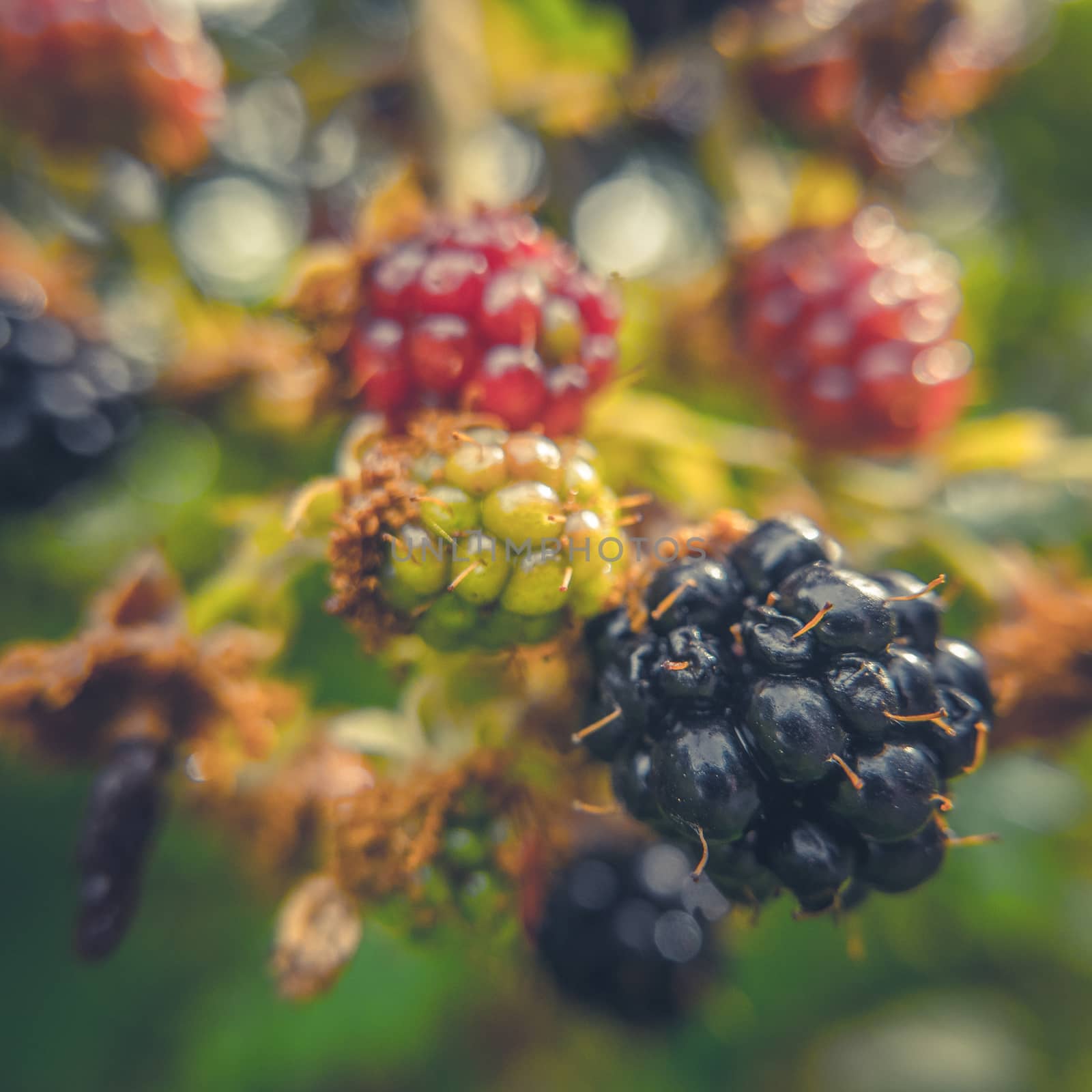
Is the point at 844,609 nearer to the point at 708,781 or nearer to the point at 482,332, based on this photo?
the point at 708,781

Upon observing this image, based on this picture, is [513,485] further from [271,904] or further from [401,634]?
[271,904]

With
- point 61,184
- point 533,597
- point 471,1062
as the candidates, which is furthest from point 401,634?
point 471,1062

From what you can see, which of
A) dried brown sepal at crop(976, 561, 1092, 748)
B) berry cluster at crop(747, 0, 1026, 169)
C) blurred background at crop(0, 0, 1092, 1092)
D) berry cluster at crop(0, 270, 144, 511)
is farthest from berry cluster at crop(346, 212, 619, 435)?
berry cluster at crop(747, 0, 1026, 169)

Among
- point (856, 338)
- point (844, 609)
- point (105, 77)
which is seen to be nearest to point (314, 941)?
point (844, 609)

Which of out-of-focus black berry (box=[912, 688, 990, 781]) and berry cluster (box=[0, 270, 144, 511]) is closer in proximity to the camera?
out-of-focus black berry (box=[912, 688, 990, 781])

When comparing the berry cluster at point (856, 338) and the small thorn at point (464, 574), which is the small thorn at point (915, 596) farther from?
the berry cluster at point (856, 338)

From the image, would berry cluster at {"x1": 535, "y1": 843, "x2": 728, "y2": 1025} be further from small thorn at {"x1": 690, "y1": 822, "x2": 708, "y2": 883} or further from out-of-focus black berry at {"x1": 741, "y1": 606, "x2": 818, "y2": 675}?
out-of-focus black berry at {"x1": 741, "y1": 606, "x2": 818, "y2": 675}
